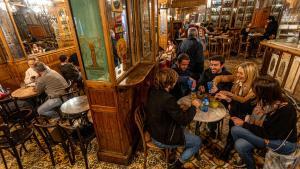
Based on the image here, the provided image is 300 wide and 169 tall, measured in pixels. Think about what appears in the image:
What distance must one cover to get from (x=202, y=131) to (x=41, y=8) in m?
6.96

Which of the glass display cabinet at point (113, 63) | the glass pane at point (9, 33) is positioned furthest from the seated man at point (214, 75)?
the glass pane at point (9, 33)

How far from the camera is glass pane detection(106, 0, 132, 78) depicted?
2.02 metres

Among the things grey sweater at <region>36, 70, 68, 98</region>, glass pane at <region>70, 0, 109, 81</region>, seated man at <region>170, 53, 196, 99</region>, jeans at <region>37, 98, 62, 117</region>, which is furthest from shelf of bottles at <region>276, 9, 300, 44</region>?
jeans at <region>37, 98, 62, 117</region>

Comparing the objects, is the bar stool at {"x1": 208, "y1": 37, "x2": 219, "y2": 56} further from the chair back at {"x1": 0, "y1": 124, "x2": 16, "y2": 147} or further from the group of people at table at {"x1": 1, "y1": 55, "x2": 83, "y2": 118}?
the chair back at {"x1": 0, "y1": 124, "x2": 16, "y2": 147}

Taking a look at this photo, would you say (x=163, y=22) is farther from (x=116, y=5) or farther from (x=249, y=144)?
(x=249, y=144)

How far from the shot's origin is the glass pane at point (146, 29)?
2.88m

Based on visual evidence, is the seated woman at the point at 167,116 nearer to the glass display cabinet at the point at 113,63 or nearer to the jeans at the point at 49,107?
the glass display cabinet at the point at 113,63

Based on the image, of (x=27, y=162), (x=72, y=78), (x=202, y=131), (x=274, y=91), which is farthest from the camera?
(x=72, y=78)

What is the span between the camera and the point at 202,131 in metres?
2.88

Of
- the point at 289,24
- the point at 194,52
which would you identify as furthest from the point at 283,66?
the point at 194,52

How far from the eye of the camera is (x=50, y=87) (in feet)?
9.93

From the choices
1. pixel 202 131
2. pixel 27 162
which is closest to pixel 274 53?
pixel 202 131

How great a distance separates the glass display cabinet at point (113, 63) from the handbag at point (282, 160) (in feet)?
5.23

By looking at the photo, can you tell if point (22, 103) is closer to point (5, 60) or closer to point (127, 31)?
point (5, 60)
